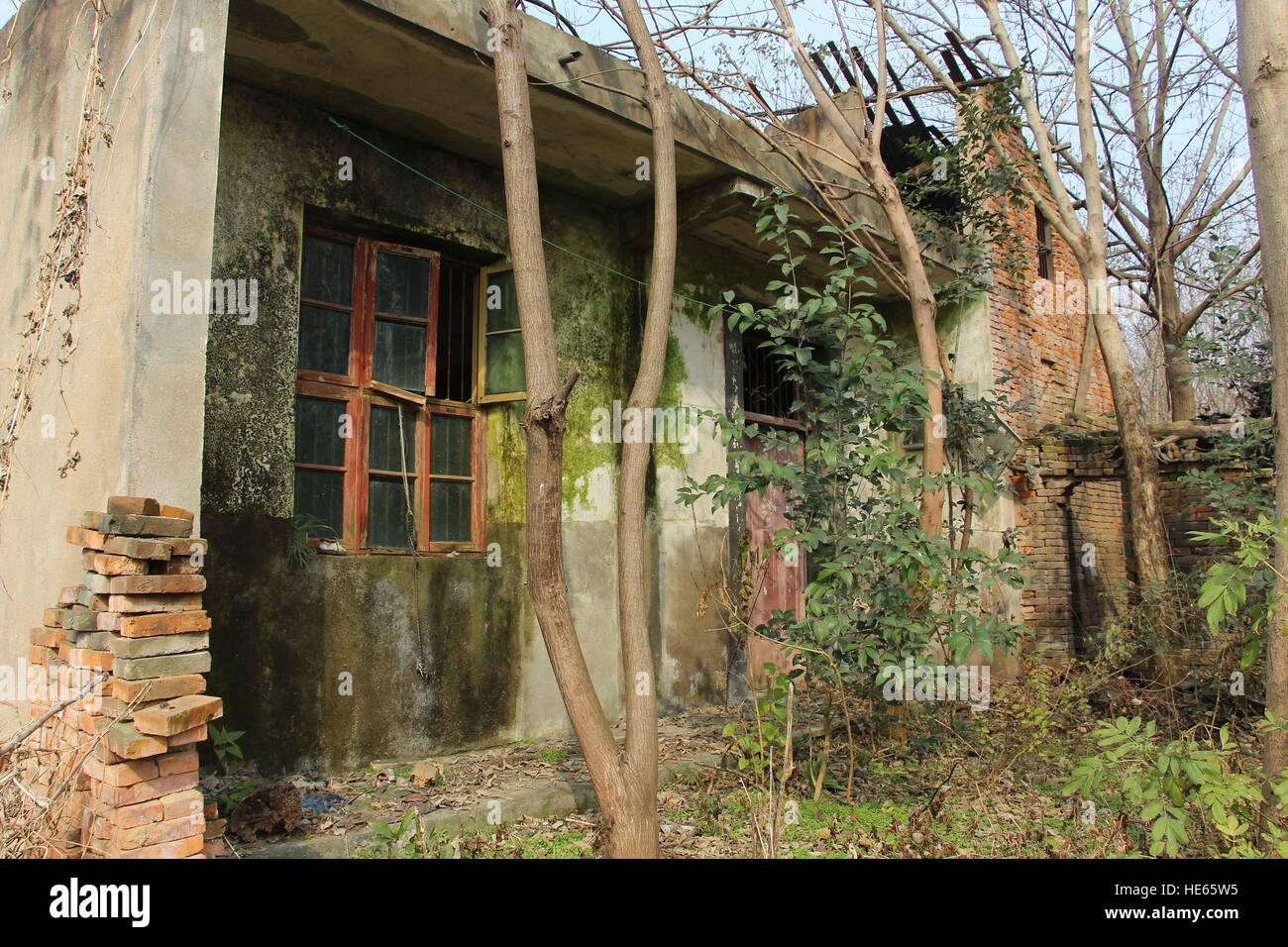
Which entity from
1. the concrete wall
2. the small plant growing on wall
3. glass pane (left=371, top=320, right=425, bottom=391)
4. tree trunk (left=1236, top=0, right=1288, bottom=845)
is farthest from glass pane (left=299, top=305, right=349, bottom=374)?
tree trunk (left=1236, top=0, right=1288, bottom=845)

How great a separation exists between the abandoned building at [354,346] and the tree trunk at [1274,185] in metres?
3.31

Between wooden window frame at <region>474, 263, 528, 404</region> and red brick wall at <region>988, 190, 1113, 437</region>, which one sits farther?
red brick wall at <region>988, 190, 1113, 437</region>

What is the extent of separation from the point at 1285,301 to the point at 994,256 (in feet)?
19.0

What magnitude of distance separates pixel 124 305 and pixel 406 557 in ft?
8.39

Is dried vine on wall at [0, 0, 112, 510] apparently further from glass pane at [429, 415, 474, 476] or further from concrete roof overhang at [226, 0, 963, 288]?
glass pane at [429, 415, 474, 476]

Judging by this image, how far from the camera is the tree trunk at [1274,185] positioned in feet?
12.2

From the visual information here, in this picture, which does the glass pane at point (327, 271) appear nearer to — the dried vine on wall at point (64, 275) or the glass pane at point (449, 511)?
the glass pane at point (449, 511)

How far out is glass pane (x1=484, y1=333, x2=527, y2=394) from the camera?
638 cm

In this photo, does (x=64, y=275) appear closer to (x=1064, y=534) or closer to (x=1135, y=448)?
(x=1135, y=448)

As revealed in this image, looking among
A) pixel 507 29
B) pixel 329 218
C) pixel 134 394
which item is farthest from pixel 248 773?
pixel 507 29

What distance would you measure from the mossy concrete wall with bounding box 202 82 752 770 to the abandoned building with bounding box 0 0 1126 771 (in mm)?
18

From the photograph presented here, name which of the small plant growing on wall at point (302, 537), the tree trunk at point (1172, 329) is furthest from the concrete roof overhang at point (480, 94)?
the tree trunk at point (1172, 329)

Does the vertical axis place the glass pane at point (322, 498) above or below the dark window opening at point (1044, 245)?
below
